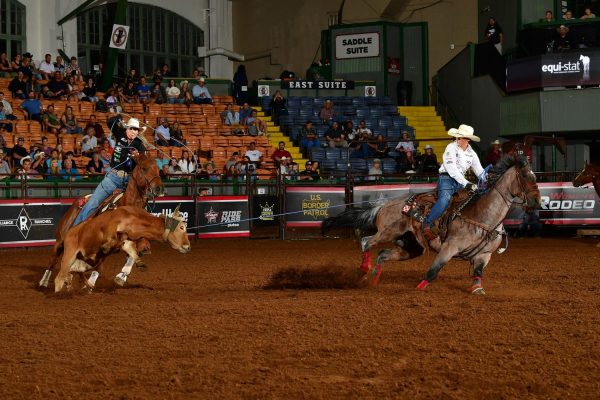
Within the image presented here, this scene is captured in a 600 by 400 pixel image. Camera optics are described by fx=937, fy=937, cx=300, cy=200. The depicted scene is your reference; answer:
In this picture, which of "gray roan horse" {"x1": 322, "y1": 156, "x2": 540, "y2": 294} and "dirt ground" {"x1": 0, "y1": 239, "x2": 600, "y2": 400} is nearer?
"dirt ground" {"x1": 0, "y1": 239, "x2": 600, "y2": 400}

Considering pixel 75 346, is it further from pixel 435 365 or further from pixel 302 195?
pixel 302 195

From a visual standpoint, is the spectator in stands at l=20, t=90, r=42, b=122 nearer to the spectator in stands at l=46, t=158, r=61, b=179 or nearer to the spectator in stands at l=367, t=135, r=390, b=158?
the spectator in stands at l=46, t=158, r=61, b=179

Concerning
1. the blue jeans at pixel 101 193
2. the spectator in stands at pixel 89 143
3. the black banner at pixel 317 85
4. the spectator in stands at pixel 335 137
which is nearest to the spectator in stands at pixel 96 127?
the spectator in stands at pixel 89 143

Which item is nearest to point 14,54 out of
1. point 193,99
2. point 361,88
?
point 193,99

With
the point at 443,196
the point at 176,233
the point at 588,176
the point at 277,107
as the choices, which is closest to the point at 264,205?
the point at 588,176

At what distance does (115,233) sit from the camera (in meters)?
11.0

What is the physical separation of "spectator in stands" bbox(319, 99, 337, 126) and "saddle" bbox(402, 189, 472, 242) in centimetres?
1868

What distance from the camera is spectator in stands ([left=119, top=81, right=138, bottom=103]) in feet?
93.7

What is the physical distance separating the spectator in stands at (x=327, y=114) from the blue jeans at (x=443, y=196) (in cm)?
1904

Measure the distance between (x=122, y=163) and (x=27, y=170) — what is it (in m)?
9.70

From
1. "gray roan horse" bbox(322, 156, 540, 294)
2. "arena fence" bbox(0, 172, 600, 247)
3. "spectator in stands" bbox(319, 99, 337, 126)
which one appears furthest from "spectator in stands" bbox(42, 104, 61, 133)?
"gray roan horse" bbox(322, 156, 540, 294)

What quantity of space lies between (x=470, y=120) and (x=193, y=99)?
32.0 feet

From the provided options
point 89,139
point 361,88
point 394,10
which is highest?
point 394,10

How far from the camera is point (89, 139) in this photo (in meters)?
24.0
